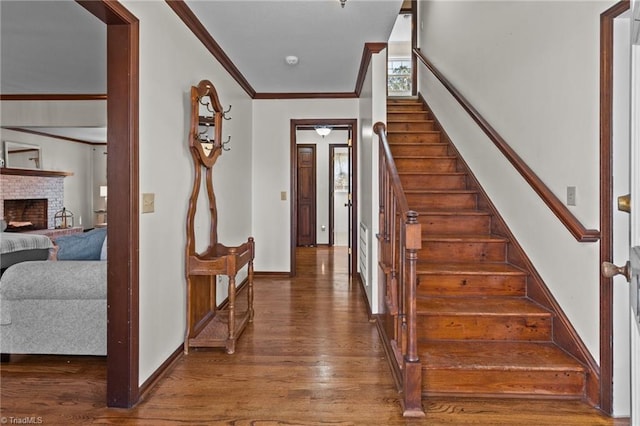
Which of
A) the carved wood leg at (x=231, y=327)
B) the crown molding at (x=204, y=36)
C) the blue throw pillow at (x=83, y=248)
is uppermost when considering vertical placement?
the crown molding at (x=204, y=36)

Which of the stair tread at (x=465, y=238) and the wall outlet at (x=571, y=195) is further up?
the wall outlet at (x=571, y=195)

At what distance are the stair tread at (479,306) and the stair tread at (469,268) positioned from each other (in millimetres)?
178

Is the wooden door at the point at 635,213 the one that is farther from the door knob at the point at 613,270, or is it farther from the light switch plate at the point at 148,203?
the light switch plate at the point at 148,203

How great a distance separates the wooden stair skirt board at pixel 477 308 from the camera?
79.5 inches

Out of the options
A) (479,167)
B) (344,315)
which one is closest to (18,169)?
(344,315)

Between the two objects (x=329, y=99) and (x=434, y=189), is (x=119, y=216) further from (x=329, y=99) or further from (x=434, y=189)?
(x=329, y=99)

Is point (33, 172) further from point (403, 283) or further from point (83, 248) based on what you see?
point (403, 283)

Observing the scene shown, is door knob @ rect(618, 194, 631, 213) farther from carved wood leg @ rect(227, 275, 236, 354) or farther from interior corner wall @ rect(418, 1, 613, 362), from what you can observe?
carved wood leg @ rect(227, 275, 236, 354)

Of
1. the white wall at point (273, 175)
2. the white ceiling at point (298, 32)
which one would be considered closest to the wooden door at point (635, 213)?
the white ceiling at point (298, 32)

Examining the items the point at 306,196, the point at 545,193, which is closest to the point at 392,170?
the point at 545,193

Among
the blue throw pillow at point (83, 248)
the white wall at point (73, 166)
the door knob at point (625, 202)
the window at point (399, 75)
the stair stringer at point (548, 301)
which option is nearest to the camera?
the door knob at point (625, 202)

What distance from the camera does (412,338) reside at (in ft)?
6.38

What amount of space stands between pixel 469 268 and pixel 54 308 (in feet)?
9.31

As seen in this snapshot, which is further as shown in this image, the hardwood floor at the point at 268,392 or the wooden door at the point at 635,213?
the hardwood floor at the point at 268,392
